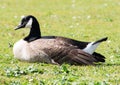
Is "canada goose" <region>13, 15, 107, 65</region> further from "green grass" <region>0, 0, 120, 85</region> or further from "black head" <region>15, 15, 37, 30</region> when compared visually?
"black head" <region>15, 15, 37, 30</region>

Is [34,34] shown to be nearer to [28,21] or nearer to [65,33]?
[28,21]

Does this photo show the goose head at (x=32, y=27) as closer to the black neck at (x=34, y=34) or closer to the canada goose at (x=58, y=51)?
the black neck at (x=34, y=34)

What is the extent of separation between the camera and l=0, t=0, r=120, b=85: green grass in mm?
12322

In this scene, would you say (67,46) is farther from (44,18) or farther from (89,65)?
(44,18)

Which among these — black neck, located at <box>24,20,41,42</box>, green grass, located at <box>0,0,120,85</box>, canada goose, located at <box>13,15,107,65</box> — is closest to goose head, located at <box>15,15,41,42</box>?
black neck, located at <box>24,20,41,42</box>

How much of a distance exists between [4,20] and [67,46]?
13516 millimetres

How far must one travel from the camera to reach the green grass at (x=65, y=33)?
12322mm

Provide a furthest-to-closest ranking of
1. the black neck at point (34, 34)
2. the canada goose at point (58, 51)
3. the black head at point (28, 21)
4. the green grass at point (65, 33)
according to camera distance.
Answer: the black head at point (28, 21) → the black neck at point (34, 34) → the canada goose at point (58, 51) → the green grass at point (65, 33)

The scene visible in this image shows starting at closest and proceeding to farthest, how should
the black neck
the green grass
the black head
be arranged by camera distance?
the green grass → the black neck → the black head

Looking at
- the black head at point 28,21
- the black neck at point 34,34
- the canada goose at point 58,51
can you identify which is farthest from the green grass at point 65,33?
the black head at point 28,21

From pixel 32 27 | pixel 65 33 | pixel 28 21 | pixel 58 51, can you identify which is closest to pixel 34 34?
pixel 32 27

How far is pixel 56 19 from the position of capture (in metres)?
28.0

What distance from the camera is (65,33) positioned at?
2342 centimetres

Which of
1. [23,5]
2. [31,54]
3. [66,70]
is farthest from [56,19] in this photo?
[66,70]
